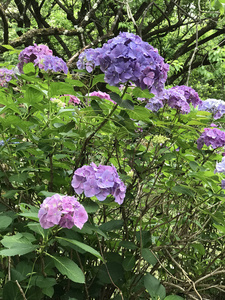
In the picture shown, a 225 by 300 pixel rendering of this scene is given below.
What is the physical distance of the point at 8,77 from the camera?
1708mm

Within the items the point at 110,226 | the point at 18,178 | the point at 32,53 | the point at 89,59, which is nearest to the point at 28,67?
the point at 32,53

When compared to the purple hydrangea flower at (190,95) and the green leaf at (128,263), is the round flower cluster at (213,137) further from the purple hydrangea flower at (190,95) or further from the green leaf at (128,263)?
the green leaf at (128,263)

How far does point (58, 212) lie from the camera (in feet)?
2.85

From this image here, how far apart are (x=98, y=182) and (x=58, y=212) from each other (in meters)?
0.20

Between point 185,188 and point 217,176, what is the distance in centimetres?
17

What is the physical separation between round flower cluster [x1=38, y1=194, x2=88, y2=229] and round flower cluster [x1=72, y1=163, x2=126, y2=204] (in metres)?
0.14

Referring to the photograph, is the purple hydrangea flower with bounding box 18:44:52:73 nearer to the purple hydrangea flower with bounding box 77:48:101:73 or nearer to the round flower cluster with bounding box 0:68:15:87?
the round flower cluster with bounding box 0:68:15:87

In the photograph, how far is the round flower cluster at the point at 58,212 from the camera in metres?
0.87

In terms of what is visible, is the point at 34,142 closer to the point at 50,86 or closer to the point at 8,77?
the point at 50,86

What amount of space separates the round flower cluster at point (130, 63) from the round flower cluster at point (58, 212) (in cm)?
48

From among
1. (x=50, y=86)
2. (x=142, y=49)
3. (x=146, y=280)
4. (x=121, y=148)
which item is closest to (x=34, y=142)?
Answer: (x=50, y=86)

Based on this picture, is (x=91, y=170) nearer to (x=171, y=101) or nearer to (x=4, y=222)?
(x=4, y=222)

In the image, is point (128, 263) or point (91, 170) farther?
point (128, 263)

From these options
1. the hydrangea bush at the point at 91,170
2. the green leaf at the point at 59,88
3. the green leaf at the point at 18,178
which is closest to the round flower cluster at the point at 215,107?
the hydrangea bush at the point at 91,170
